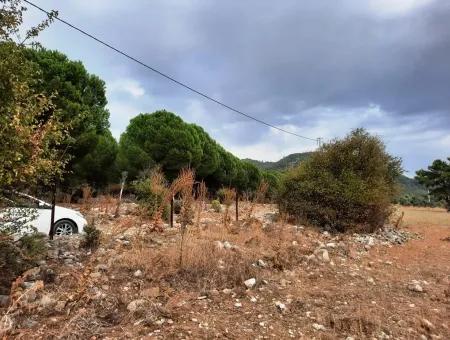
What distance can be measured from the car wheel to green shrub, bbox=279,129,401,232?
7265 millimetres

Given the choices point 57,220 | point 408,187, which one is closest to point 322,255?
point 57,220

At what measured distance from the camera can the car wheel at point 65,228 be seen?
361 inches

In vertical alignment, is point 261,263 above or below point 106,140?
below

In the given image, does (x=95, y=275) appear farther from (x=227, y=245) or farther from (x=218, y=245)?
(x=227, y=245)

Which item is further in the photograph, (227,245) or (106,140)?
(106,140)

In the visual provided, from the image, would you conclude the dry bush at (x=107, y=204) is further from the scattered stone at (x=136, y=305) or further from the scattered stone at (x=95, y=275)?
the scattered stone at (x=136, y=305)

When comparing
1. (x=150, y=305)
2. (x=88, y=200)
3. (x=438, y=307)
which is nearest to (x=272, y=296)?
(x=150, y=305)

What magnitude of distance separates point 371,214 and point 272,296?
29.1ft

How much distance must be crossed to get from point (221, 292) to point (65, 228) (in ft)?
16.6

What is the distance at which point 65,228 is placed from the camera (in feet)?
30.5

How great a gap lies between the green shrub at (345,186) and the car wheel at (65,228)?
23.8 feet

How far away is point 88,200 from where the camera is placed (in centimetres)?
1498

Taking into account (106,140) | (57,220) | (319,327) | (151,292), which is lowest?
(319,327)

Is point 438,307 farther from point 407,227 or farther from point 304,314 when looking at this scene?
point 407,227
